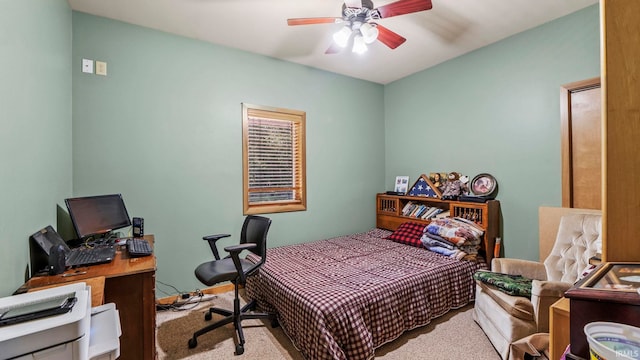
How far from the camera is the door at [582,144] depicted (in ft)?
8.24

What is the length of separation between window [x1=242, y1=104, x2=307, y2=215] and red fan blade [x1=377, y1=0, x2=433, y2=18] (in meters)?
1.91

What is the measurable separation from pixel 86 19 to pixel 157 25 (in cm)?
57

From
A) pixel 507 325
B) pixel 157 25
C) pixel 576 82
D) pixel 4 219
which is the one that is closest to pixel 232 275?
pixel 4 219

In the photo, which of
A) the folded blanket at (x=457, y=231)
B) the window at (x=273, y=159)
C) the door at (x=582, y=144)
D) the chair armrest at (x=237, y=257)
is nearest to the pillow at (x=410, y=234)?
the folded blanket at (x=457, y=231)

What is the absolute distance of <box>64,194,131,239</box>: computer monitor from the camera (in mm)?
2146

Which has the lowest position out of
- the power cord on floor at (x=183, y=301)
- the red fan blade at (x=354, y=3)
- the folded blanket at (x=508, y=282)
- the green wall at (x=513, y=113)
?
the power cord on floor at (x=183, y=301)

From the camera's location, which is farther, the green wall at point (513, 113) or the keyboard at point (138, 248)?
the green wall at point (513, 113)

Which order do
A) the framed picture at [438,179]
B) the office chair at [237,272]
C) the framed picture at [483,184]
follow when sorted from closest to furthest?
the office chair at [237,272]
the framed picture at [483,184]
the framed picture at [438,179]

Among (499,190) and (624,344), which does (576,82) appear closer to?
(499,190)

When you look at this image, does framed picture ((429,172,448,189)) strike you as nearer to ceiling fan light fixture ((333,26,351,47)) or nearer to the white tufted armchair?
the white tufted armchair

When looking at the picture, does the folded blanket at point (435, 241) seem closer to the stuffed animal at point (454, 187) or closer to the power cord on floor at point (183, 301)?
the stuffed animal at point (454, 187)

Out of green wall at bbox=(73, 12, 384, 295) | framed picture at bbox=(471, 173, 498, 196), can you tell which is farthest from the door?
green wall at bbox=(73, 12, 384, 295)

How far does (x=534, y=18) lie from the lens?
2717 mm

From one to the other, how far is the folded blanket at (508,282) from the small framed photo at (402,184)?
1980 millimetres
